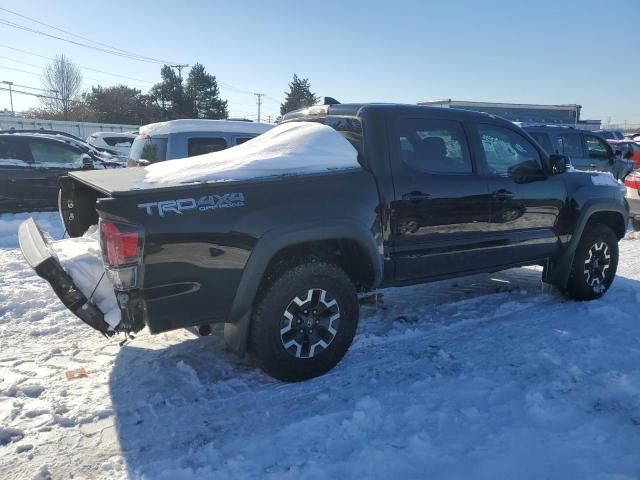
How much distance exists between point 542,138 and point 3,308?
34.3 ft

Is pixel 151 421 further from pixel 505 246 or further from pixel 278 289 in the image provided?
pixel 505 246

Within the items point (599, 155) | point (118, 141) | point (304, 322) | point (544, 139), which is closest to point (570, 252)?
point (304, 322)

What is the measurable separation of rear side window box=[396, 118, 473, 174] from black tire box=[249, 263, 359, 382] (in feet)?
3.78

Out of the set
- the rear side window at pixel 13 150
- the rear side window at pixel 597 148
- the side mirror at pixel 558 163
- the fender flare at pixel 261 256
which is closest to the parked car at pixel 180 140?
the rear side window at pixel 13 150

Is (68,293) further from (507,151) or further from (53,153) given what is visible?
(53,153)

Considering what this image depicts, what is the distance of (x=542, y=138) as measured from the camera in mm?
11156

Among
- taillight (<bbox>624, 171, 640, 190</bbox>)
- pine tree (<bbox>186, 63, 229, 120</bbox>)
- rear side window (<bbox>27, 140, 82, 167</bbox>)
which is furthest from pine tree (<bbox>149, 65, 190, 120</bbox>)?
taillight (<bbox>624, 171, 640, 190</bbox>)

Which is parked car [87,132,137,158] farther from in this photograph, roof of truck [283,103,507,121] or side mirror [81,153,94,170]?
roof of truck [283,103,507,121]

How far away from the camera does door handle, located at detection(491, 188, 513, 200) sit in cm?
455

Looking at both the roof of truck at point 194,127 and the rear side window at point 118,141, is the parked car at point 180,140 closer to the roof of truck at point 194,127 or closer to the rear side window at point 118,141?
the roof of truck at point 194,127

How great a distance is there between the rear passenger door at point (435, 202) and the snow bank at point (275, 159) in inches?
18.3

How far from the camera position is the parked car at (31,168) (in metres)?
9.82

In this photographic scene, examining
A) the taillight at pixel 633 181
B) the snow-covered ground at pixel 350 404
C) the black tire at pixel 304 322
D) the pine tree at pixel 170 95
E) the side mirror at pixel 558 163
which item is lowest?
the snow-covered ground at pixel 350 404

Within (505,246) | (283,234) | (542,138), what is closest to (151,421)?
(283,234)
